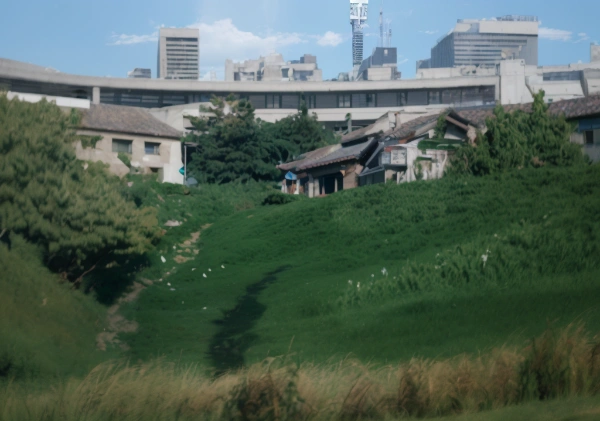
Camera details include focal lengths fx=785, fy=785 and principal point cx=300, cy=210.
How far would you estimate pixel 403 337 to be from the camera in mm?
18750

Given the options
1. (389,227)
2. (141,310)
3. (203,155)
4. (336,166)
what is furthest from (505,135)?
(203,155)

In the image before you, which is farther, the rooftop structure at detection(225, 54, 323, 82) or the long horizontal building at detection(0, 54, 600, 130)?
the rooftop structure at detection(225, 54, 323, 82)

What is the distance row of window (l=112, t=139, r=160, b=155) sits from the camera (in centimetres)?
5275

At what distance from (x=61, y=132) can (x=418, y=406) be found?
58.0 ft

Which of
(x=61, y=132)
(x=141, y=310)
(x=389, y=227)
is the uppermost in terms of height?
(x=61, y=132)

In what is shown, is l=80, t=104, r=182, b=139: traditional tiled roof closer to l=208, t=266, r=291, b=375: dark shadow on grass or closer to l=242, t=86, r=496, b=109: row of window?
l=208, t=266, r=291, b=375: dark shadow on grass

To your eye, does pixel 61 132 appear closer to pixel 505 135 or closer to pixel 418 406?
pixel 418 406

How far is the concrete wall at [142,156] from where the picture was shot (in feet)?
165

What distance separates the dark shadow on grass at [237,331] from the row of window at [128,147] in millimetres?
25416

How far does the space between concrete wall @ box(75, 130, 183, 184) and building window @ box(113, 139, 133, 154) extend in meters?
0.23

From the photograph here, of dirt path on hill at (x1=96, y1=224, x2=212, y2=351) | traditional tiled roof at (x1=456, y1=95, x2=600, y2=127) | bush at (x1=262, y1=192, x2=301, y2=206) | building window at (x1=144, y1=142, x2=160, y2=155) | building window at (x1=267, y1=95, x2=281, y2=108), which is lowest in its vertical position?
dirt path on hill at (x1=96, y1=224, x2=212, y2=351)

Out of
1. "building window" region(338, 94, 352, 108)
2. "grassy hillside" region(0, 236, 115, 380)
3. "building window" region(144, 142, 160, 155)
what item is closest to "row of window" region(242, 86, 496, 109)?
"building window" region(338, 94, 352, 108)

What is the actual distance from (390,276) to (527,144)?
19.4m

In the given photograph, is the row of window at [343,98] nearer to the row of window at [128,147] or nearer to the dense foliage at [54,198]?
the row of window at [128,147]
